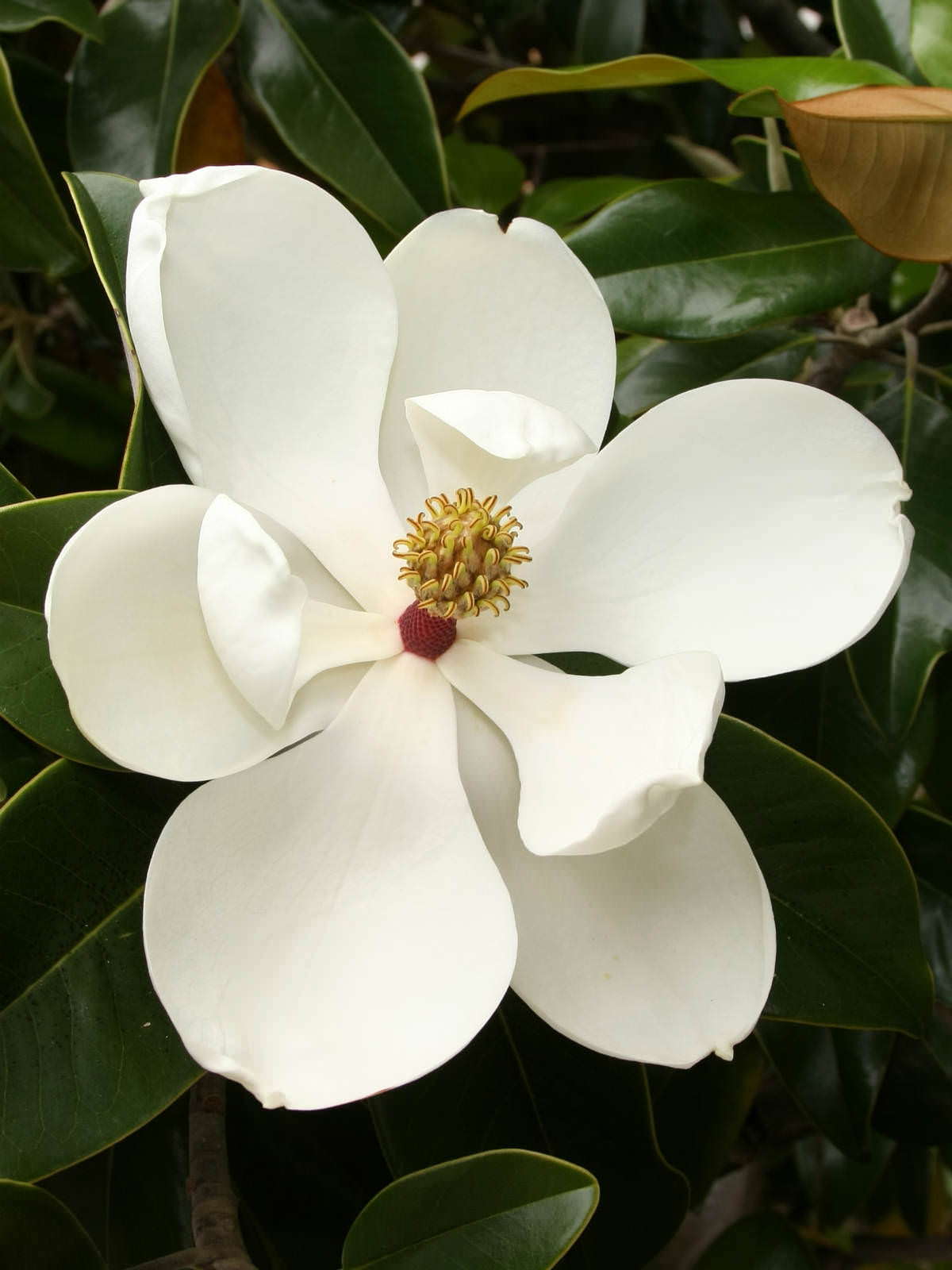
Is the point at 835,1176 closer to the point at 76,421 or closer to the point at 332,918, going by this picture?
the point at 332,918

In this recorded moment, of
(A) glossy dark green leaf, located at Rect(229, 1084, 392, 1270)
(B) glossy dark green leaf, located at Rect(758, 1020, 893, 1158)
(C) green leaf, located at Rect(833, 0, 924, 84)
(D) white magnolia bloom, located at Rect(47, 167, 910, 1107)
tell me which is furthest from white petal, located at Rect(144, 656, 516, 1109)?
(C) green leaf, located at Rect(833, 0, 924, 84)

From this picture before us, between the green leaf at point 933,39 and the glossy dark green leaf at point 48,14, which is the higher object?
the glossy dark green leaf at point 48,14

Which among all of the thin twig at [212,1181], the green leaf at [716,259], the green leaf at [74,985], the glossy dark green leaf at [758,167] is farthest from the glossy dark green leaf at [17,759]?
the glossy dark green leaf at [758,167]

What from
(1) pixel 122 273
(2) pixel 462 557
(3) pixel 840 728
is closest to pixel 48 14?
(1) pixel 122 273

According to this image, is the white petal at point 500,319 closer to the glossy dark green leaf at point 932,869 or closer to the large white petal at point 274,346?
the large white petal at point 274,346

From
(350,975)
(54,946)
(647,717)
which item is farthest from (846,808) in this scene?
(54,946)

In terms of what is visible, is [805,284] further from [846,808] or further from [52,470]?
[52,470]

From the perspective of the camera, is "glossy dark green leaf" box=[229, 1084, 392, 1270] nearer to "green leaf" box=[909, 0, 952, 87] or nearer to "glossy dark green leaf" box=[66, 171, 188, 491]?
"glossy dark green leaf" box=[66, 171, 188, 491]
